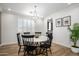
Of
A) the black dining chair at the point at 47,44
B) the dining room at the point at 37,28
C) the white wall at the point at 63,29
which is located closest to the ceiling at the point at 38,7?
the dining room at the point at 37,28

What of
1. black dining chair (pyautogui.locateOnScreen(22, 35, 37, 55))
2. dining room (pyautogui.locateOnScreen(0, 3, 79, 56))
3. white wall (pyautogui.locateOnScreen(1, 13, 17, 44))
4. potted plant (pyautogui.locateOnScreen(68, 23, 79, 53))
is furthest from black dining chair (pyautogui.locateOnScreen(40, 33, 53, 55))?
white wall (pyautogui.locateOnScreen(1, 13, 17, 44))

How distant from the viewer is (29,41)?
6.30 feet

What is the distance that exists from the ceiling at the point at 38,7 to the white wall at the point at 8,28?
0.58 feet

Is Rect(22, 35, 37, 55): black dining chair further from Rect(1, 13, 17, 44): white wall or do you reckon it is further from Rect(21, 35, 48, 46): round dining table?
Rect(1, 13, 17, 44): white wall

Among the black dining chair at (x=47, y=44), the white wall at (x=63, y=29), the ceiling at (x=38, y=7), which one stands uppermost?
the ceiling at (x=38, y=7)

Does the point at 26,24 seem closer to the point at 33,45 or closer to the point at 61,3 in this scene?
the point at 33,45

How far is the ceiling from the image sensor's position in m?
1.71

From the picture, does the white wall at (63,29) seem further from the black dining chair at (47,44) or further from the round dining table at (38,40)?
the round dining table at (38,40)

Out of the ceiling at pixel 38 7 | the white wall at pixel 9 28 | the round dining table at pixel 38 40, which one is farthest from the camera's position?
the round dining table at pixel 38 40

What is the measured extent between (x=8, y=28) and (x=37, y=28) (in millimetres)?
614

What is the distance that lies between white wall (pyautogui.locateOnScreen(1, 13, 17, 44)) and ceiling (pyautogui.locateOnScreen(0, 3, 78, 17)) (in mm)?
176

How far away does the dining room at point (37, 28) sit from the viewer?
5.73ft

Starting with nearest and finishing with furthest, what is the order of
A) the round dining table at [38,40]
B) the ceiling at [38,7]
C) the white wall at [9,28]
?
the ceiling at [38,7] → the white wall at [9,28] → the round dining table at [38,40]

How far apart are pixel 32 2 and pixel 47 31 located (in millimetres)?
676
